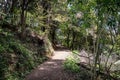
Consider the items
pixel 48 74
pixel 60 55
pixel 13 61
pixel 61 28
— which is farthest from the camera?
pixel 60 55

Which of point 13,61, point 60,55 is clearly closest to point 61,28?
point 13,61

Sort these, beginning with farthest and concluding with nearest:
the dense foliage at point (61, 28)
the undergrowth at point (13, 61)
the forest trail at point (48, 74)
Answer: the forest trail at point (48, 74), the undergrowth at point (13, 61), the dense foliage at point (61, 28)

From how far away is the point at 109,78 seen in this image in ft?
42.2

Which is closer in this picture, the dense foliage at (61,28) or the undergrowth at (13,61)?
the dense foliage at (61,28)

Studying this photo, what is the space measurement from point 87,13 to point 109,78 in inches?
198

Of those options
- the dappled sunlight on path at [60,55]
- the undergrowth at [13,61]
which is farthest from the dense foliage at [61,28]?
the dappled sunlight on path at [60,55]

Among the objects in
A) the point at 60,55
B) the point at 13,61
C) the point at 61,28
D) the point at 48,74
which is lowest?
the point at 60,55

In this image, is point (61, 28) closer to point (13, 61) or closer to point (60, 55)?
point (13, 61)

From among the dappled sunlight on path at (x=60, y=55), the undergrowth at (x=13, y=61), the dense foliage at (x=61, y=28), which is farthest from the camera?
the dappled sunlight on path at (x=60, y=55)

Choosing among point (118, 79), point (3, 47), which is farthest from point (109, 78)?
point (3, 47)

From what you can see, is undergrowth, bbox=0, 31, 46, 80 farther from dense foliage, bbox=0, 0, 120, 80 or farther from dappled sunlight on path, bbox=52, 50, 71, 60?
dappled sunlight on path, bbox=52, 50, 71, 60

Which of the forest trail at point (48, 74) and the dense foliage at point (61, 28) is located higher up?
the dense foliage at point (61, 28)

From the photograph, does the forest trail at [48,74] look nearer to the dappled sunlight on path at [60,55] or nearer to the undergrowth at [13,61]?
the undergrowth at [13,61]

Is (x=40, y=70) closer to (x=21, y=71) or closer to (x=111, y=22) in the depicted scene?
(x=21, y=71)
